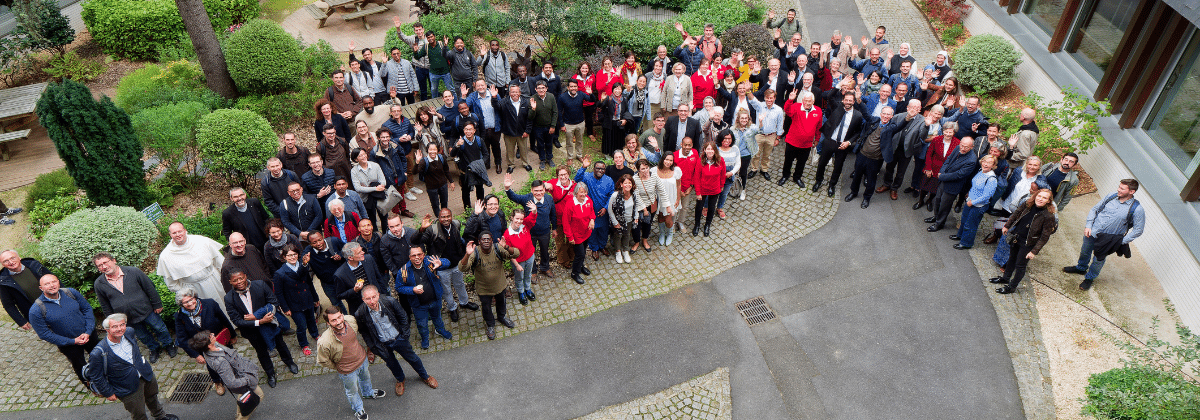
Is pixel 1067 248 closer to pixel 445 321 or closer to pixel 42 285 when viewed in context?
pixel 445 321

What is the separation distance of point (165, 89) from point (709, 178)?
34.3 ft

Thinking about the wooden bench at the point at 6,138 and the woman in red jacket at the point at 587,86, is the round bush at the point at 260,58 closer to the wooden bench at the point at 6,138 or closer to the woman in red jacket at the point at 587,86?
the wooden bench at the point at 6,138

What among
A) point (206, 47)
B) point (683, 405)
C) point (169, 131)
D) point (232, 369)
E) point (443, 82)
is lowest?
point (683, 405)

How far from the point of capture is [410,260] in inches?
306

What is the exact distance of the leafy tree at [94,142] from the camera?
Result: 944 cm

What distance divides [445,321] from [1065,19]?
44.4 feet

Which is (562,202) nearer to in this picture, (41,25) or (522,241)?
(522,241)

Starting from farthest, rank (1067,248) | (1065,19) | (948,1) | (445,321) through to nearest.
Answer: (948,1)
(1065,19)
(1067,248)
(445,321)

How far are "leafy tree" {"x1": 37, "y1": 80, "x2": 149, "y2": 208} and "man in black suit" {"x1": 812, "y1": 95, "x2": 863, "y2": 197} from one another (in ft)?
35.8

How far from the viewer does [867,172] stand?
1095 centimetres

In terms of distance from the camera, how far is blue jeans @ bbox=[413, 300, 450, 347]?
813 cm

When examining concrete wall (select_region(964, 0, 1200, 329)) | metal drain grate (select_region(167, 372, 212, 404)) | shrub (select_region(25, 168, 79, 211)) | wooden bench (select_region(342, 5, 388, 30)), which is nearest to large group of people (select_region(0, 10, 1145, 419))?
metal drain grate (select_region(167, 372, 212, 404))

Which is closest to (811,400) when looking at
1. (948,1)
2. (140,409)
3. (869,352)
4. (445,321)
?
(869,352)

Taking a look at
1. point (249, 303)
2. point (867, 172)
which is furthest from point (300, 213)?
point (867, 172)
